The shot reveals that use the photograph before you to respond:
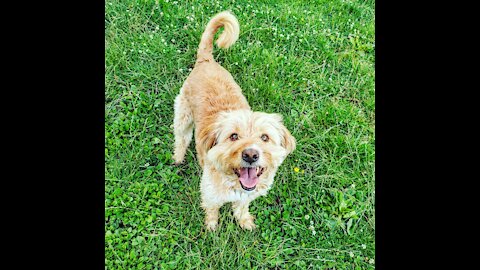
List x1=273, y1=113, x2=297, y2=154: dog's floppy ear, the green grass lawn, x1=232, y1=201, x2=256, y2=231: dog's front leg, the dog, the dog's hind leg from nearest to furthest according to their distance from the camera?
the dog
x1=273, y1=113, x2=297, y2=154: dog's floppy ear
the green grass lawn
x1=232, y1=201, x2=256, y2=231: dog's front leg
the dog's hind leg

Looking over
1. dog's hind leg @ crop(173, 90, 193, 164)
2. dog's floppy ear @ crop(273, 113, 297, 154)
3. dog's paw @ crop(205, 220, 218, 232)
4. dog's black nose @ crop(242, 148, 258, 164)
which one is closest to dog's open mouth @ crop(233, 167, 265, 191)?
dog's black nose @ crop(242, 148, 258, 164)

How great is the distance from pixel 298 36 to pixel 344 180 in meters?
2.62

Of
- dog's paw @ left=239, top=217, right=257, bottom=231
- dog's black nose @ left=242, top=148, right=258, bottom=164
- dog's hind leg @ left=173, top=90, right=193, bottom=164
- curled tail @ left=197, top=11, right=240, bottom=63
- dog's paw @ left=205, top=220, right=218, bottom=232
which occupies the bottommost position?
dog's paw @ left=205, top=220, right=218, bottom=232

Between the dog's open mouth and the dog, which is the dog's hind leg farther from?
the dog's open mouth

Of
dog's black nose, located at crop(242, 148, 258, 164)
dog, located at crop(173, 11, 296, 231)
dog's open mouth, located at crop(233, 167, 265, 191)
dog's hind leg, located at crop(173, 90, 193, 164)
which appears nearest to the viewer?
dog's black nose, located at crop(242, 148, 258, 164)

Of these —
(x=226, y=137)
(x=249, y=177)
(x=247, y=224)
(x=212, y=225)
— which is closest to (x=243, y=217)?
(x=247, y=224)

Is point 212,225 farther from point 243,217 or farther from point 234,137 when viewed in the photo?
point 234,137

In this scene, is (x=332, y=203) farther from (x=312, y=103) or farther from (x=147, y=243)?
(x=147, y=243)

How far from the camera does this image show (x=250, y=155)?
291cm

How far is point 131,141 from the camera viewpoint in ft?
14.9

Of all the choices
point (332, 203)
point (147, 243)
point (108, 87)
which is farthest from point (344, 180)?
point (108, 87)

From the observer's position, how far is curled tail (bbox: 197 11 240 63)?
12.9ft

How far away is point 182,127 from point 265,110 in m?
1.29

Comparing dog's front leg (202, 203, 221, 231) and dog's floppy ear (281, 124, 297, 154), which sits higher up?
dog's floppy ear (281, 124, 297, 154)
